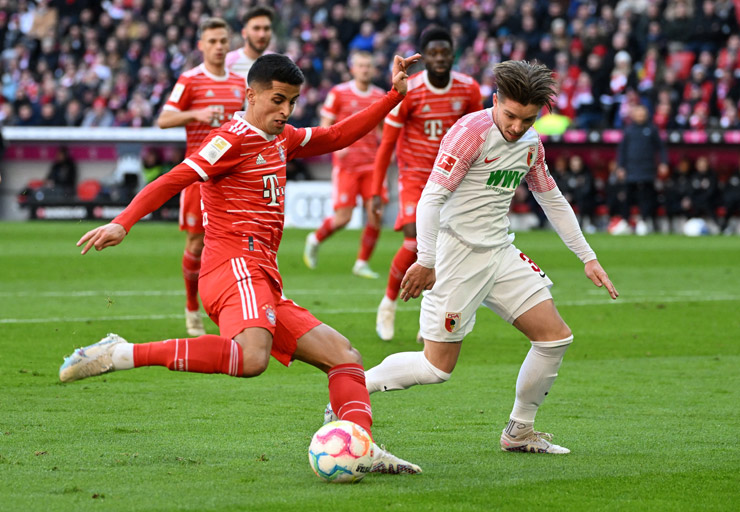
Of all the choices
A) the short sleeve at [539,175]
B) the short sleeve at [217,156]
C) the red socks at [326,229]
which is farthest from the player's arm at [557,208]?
the red socks at [326,229]

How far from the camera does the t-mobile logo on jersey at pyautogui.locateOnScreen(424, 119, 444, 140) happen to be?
9297 millimetres

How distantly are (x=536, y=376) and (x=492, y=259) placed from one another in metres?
0.59

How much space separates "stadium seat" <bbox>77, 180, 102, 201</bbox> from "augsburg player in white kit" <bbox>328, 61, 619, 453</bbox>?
67.9 feet

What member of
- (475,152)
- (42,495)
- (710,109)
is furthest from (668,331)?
(710,109)

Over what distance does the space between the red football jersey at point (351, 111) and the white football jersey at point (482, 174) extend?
350 inches

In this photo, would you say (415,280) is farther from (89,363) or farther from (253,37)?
(253,37)

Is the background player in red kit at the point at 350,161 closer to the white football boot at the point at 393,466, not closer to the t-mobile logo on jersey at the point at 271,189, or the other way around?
the t-mobile logo on jersey at the point at 271,189

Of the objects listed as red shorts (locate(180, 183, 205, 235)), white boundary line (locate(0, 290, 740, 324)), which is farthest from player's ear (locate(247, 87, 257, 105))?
white boundary line (locate(0, 290, 740, 324))

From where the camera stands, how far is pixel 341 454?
471 centimetres

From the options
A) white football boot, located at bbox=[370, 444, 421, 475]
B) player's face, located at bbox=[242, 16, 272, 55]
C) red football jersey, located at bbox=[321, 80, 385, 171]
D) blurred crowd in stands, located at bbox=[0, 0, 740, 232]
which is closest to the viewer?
white football boot, located at bbox=[370, 444, 421, 475]

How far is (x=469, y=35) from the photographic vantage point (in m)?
27.8

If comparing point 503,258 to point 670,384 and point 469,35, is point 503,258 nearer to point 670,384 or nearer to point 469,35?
point 670,384

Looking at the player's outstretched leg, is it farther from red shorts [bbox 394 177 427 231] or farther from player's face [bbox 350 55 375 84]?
player's face [bbox 350 55 375 84]

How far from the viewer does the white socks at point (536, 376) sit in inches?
214
